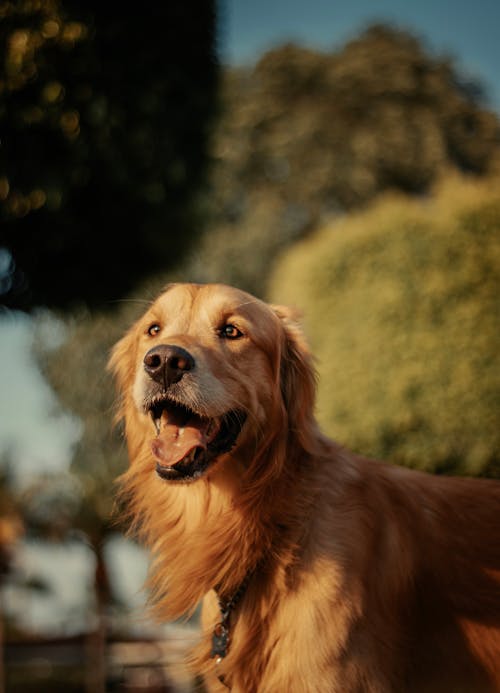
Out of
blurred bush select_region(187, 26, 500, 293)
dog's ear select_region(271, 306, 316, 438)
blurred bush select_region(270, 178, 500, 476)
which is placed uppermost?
blurred bush select_region(187, 26, 500, 293)

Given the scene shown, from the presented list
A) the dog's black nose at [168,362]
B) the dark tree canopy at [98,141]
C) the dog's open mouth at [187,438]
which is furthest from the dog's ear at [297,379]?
the dark tree canopy at [98,141]

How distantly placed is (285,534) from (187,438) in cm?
58

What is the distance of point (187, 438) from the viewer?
3438 millimetres

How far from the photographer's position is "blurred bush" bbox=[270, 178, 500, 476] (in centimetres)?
1198

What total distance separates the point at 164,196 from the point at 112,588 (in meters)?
14.4

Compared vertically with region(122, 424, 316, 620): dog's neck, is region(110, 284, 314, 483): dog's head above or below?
above

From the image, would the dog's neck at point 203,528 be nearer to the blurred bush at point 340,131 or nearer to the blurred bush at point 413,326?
the blurred bush at point 413,326

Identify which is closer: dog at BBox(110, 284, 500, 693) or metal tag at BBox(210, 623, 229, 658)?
dog at BBox(110, 284, 500, 693)

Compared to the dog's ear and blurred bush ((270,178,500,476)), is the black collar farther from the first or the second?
blurred bush ((270,178,500,476))

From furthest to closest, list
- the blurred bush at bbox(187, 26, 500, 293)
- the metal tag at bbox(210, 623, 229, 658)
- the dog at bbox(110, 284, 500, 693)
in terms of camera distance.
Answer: the blurred bush at bbox(187, 26, 500, 293) → the metal tag at bbox(210, 623, 229, 658) → the dog at bbox(110, 284, 500, 693)

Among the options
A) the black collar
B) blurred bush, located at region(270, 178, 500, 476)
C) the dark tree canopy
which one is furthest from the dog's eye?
blurred bush, located at region(270, 178, 500, 476)

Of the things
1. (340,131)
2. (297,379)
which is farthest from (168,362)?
(340,131)

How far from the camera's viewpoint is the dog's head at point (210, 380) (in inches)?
132

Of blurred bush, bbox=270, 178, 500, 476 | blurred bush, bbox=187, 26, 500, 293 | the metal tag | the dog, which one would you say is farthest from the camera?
blurred bush, bbox=187, 26, 500, 293
